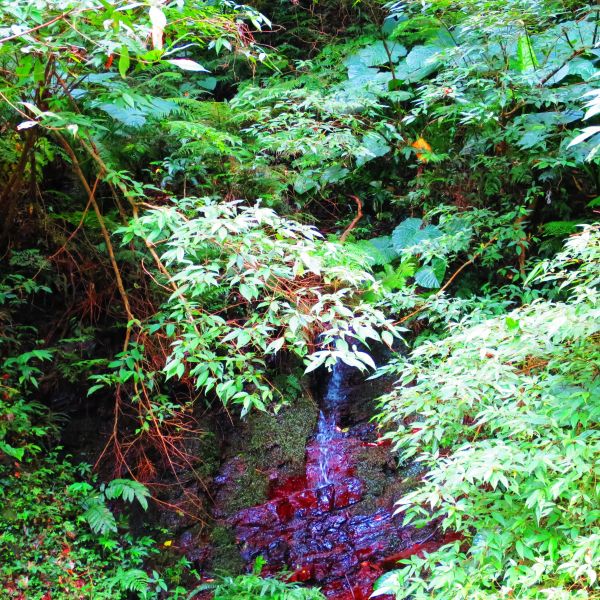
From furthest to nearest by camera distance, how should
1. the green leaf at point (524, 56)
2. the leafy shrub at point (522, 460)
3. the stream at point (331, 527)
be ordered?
the green leaf at point (524, 56) → the stream at point (331, 527) → the leafy shrub at point (522, 460)

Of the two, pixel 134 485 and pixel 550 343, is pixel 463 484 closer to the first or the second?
pixel 550 343

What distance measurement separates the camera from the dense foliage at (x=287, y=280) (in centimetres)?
228

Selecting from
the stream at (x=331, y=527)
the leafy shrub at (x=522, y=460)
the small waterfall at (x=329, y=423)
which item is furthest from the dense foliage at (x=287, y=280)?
the stream at (x=331, y=527)

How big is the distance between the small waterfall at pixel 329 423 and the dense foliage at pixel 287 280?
0.62ft

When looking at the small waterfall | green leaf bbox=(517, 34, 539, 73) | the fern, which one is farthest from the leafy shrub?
green leaf bbox=(517, 34, 539, 73)

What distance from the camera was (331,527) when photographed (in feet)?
13.5

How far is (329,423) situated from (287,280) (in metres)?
2.26

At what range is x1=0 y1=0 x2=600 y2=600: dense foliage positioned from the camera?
2283mm

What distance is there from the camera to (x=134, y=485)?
375cm

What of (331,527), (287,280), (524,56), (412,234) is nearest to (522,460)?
(287,280)

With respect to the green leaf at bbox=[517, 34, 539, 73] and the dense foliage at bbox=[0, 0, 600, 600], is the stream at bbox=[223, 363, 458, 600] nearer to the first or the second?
the dense foliage at bbox=[0, 0, 600, 600]

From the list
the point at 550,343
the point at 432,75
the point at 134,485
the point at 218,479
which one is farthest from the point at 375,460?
the point at 432,75

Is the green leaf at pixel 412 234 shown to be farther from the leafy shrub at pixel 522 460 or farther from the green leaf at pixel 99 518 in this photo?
the green leaf at pixel 99 518

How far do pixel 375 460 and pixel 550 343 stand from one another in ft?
7.57
